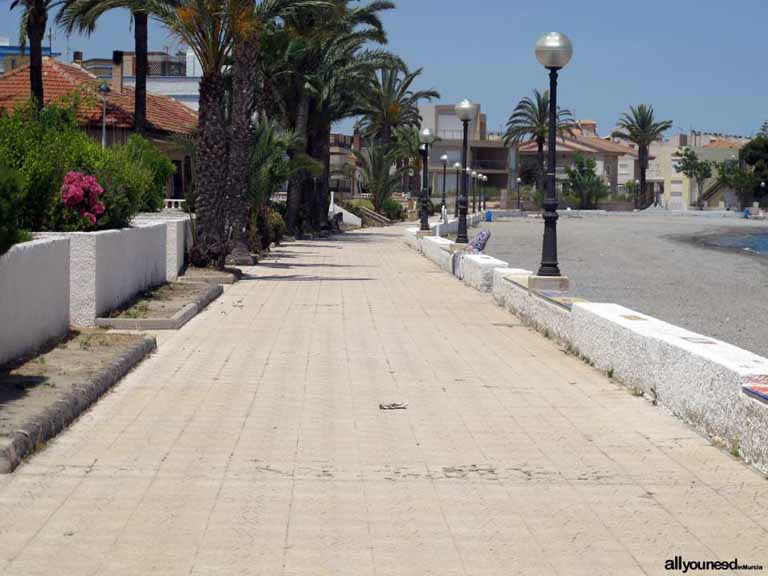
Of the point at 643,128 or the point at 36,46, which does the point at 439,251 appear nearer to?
the point at 36,46

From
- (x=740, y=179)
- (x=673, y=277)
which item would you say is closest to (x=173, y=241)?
(x=673, y=277)

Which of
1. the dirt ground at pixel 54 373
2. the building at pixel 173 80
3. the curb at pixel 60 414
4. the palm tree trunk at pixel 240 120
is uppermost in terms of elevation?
the building at pixel 173 80

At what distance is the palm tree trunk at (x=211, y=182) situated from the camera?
23.9m

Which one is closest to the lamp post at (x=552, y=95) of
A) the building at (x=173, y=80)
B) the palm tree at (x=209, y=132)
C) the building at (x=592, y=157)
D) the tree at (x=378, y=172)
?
the palm tree at (x=209, y=132)

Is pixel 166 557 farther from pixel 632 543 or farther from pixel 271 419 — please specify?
pixel 271 419

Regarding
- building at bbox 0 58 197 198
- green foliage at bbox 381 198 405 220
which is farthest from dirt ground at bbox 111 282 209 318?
green foliage at bbox 381 198 405 220

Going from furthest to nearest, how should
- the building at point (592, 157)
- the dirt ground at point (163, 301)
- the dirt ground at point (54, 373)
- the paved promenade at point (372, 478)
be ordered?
1. the building at point (592, 157)
2. the dirt ground at point (163, 301)
3. the dirt ground at point (54, 373)
4. the paved promenade at point (372, 478)

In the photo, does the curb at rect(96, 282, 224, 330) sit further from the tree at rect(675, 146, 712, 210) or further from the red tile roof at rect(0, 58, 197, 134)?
the tree at rect(675, 146, 712, 210)

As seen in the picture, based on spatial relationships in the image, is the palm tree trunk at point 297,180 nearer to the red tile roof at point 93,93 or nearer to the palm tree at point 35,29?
the red tile roof at point 93,93

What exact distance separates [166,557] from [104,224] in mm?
10615

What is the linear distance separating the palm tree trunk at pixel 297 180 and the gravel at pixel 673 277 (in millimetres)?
7494

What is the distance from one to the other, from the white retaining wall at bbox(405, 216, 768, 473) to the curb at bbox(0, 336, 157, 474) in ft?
14.3

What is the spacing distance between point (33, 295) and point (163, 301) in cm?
616

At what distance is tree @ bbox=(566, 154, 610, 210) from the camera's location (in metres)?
127
